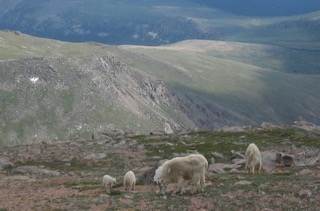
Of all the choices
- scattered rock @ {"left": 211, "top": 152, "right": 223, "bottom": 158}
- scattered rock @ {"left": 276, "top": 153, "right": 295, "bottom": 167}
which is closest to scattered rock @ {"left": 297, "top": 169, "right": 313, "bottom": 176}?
scattered rock @ {"left": 276, "top": 153, "right": 295, "bottom": 167}

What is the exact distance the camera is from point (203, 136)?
10919 centimetres

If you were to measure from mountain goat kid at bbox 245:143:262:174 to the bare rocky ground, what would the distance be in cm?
83

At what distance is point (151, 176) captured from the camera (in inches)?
1820

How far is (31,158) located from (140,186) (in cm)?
4199

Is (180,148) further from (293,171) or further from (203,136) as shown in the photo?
(293,171)

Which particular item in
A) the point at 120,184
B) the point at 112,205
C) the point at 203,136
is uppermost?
the point at 112,205

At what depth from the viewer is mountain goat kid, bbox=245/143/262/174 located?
44.4m

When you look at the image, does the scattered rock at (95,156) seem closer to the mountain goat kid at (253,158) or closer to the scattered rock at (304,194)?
the mountain goat kid at (253,158)

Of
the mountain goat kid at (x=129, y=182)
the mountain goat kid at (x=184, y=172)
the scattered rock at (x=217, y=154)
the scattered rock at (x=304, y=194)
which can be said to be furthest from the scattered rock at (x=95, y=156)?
the scattered rock at (x=304, y=194)

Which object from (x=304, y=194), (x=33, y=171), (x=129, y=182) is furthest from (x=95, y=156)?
(x=304, y=194)

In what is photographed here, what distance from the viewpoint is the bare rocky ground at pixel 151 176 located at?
32344 mm

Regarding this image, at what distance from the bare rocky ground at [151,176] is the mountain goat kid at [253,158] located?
829 millimetres

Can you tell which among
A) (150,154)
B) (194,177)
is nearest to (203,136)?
(150,154)

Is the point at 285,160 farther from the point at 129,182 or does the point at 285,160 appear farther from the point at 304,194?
the point at 304,194
